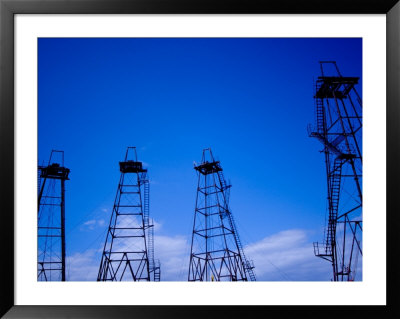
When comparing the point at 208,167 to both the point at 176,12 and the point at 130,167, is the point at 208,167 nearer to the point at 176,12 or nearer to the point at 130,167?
the point at 130,167

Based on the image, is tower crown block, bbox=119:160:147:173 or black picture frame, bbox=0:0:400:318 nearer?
black picture frame, bbox=0:0:400:318

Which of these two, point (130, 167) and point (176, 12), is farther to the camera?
point (130, 167)

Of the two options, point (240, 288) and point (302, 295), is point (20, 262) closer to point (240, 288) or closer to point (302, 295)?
point (240, 288)

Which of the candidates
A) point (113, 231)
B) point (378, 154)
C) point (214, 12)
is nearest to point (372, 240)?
point (378, 154)

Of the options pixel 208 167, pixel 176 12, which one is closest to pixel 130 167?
pixel 208 167

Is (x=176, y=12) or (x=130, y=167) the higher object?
(x=176, y=12)

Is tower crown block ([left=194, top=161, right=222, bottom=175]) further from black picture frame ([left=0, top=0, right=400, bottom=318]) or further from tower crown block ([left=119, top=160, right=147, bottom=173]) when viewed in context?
black picture frame ([left=0, top=0, right=400, bottom=318])

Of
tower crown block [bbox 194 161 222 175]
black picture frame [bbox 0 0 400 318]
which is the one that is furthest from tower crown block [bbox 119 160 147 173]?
black picture frame [bbox 0 0 400 318]

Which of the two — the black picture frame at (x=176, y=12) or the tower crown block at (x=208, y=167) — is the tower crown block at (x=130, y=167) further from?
the black picture frame at (x=176, y=12)

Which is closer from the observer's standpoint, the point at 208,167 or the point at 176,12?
the point at 176,12
